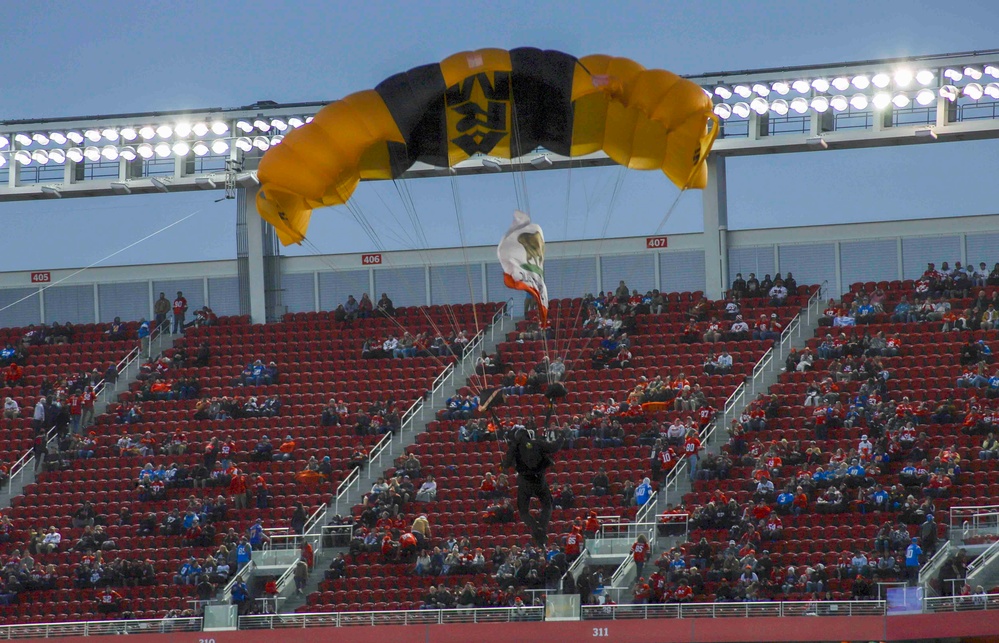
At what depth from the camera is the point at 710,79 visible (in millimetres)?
29094

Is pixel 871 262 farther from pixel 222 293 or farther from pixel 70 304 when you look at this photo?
pixel 70 304

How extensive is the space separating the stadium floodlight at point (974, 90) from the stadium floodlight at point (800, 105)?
282cm

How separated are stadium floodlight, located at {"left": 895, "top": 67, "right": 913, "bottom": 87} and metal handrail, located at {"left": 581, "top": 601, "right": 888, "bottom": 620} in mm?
11151

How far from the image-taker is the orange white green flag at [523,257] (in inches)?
713

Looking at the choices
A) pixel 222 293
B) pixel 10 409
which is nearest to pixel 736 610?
pixel 10 409

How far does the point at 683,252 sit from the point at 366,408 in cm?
766

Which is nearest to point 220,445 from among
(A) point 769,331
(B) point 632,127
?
(A) point 769,331

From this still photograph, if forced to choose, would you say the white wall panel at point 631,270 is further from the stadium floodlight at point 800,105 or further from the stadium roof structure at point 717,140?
the stadium floodlight at point 800,105

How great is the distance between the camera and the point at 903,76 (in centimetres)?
2823

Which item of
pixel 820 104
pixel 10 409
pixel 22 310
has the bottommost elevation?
pixel 10 409

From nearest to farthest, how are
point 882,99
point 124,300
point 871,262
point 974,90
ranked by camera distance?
point 974,90 → point 882,99 → point 871,262 → point 124,300

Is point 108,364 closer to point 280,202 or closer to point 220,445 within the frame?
point 220,445

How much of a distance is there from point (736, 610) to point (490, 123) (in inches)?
299

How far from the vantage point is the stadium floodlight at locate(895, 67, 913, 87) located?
28.2 m
